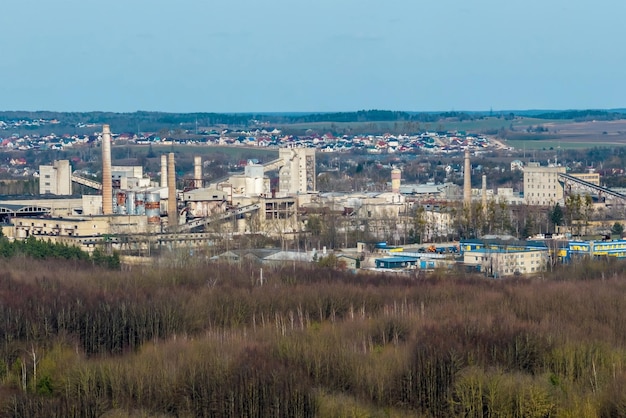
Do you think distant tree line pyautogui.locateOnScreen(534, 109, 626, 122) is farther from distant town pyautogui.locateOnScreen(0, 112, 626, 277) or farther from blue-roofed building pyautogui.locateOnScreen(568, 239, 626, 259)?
blue-roofed building pyautogui.locateOnScreen(568, 239, 626, 259)

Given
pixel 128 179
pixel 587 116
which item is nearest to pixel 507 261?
pixel 128 179

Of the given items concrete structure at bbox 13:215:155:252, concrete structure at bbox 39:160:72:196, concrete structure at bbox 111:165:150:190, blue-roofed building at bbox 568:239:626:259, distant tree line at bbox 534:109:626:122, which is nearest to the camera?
blue-roofed building at bbox 568:239:626:259

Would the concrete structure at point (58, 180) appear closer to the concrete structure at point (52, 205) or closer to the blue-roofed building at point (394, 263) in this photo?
the concrete structure at point (52, 205)

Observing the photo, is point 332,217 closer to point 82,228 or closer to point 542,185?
point 82,228

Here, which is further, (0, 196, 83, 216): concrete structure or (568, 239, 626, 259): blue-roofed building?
(0, 196, 83, 216): concrete structure

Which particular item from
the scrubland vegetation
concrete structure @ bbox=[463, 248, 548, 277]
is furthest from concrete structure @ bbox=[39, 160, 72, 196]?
the scrubland vegetation

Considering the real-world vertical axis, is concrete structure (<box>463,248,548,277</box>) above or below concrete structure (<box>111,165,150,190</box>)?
below

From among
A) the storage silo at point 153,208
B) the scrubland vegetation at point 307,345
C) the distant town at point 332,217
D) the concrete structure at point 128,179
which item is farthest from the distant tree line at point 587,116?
the scrubland vegetation at point 307,345

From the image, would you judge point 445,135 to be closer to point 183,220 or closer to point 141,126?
point 141,126
